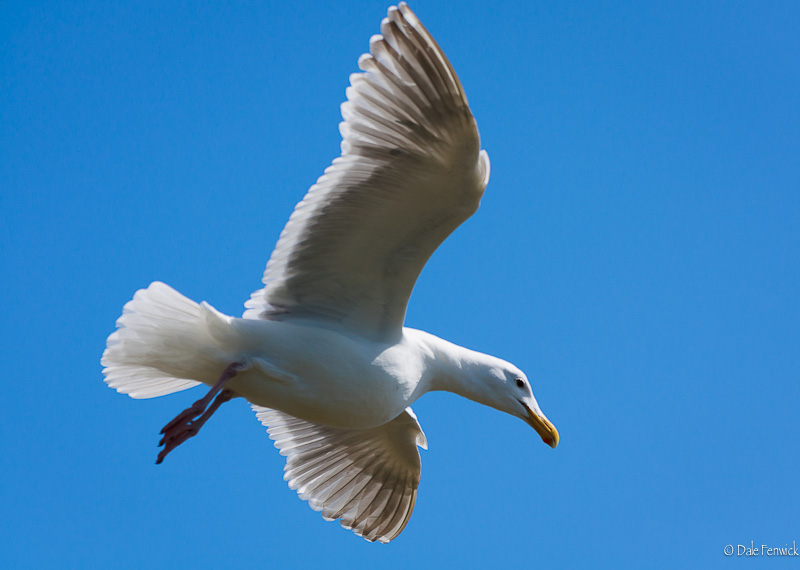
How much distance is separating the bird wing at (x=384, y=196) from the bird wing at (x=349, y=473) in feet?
5.33

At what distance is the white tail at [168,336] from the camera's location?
5516mm

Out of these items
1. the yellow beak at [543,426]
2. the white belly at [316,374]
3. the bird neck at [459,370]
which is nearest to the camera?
the white belly at [316,374]

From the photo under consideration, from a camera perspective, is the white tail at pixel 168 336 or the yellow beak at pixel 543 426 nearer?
the white tail at pixel 168 336

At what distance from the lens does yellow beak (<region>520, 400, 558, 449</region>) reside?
6.67 m

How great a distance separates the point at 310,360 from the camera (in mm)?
5754

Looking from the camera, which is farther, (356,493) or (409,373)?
(356,493)

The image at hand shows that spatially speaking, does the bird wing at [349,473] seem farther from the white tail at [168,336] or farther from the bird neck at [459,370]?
the white tail at [168,336]

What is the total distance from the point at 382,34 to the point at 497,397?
99.4 inches

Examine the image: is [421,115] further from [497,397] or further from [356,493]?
[356,493]

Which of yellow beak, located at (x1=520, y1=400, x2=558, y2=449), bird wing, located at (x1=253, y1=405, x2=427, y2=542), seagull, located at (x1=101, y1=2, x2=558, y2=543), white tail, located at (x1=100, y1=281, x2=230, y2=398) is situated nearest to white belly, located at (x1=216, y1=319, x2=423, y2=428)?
seagull, located at (x1=101, y1=2, x2=558, y2=543)

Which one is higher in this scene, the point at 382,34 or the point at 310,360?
the point at 382,34

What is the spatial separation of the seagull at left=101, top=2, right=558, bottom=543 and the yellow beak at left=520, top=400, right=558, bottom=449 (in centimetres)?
31

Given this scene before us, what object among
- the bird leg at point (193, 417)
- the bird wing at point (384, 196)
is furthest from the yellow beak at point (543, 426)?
the bird leg at point (193, 417)

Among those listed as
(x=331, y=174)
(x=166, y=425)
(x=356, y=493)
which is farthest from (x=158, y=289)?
(x=356, y=493)
